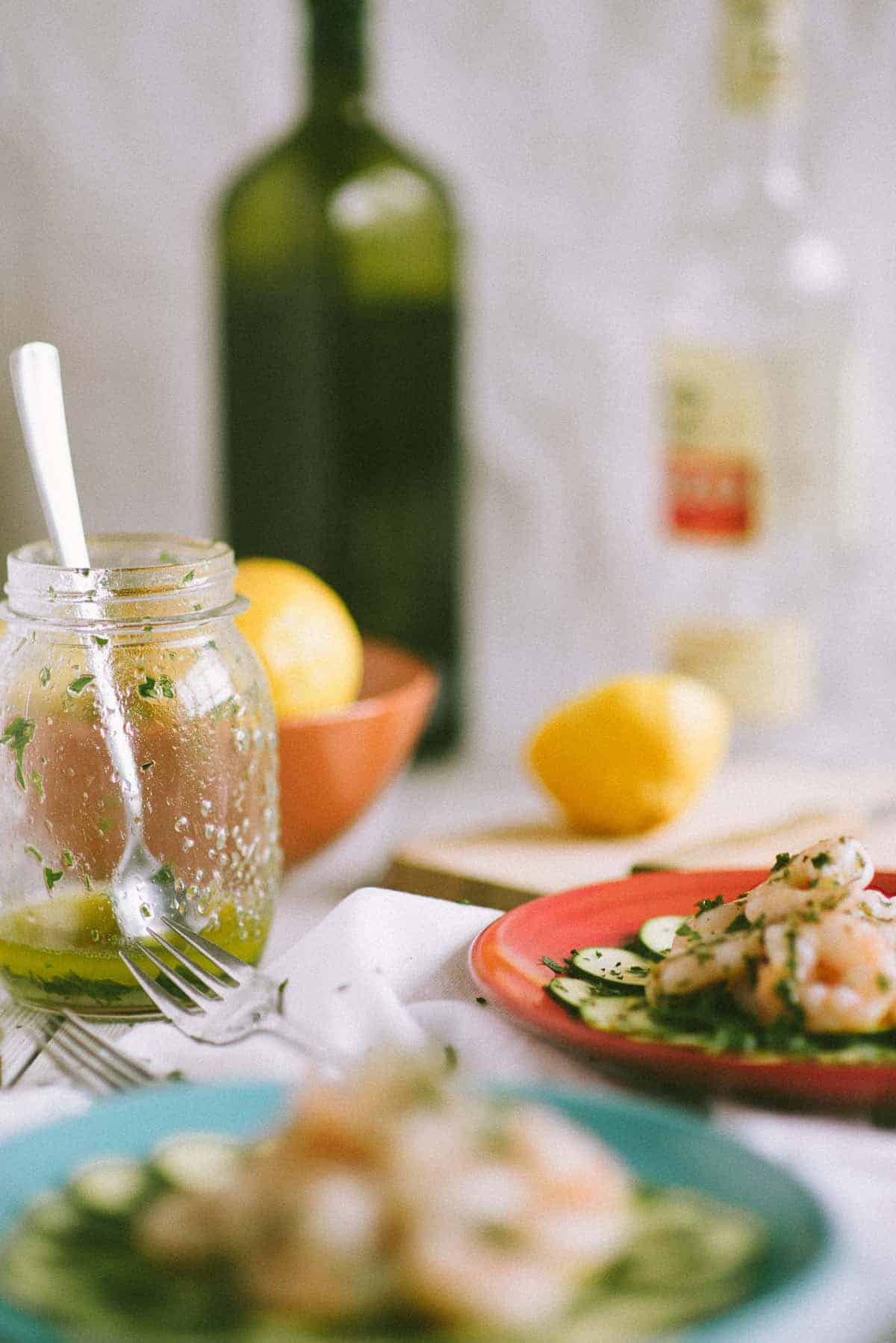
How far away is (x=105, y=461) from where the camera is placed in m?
1.29

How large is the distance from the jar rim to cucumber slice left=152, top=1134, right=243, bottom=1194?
254mm

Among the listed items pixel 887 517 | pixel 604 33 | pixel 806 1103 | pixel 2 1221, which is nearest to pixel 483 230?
pixel 604 33

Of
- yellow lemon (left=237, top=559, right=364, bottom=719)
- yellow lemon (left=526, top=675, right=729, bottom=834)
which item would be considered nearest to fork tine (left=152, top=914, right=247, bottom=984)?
yellow lemon (left=237, top=559, right=364, bottom=719)

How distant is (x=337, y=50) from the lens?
3.52 feet

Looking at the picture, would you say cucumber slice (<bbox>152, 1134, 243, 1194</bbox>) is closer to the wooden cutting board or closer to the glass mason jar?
the glass mason jar

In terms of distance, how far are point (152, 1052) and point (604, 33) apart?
40.6 inches

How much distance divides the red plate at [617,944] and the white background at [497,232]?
67 centimetres

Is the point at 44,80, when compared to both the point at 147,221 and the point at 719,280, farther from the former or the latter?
the point at 719,280

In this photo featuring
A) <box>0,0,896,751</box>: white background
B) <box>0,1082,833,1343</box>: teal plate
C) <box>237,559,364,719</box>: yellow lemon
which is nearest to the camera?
<box>0,1082,833,1343</box>: teal plate

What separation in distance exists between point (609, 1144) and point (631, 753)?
0.49m

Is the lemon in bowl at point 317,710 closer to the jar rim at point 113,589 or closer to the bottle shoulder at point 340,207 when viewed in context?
the jar rim at point 113,589

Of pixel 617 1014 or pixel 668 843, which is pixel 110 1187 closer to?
pixel 617 1014

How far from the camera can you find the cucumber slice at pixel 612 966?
52cm

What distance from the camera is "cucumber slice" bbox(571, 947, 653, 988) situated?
0.52 metres
